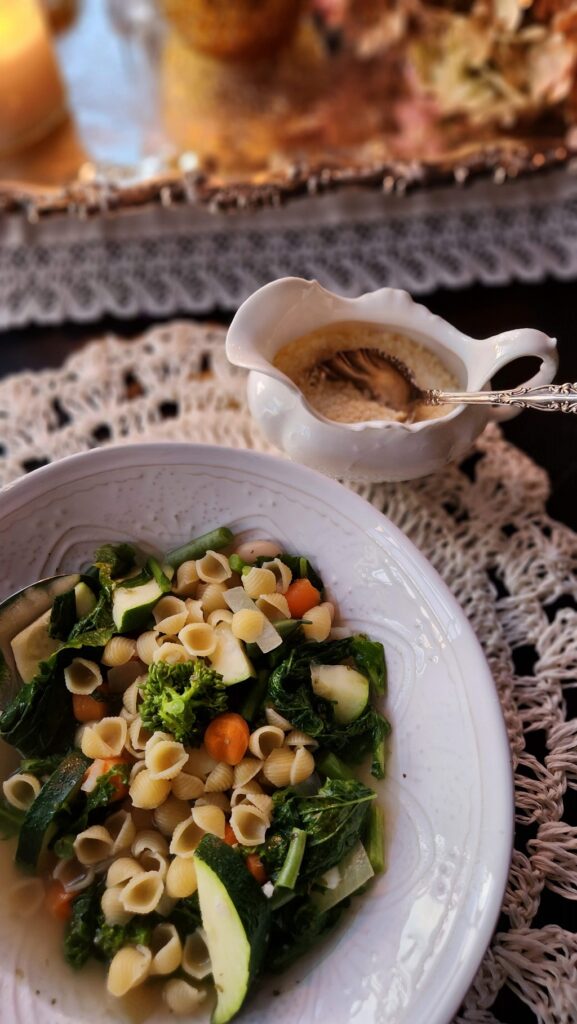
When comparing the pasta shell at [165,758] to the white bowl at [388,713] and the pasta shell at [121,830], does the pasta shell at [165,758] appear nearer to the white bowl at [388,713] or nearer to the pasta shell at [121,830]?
the pasta shell at [121,830]

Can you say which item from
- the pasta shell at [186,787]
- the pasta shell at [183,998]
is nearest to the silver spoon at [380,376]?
the pasta shell at [186,787]

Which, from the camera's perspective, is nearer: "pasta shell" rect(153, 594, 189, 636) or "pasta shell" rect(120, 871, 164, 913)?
"pasta shell" rect(120, 871, 164, 913)

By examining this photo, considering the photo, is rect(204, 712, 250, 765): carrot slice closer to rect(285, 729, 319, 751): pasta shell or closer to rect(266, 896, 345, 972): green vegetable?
rect(285, 729, 319, 751): pasta shell

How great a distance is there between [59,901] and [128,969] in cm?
13

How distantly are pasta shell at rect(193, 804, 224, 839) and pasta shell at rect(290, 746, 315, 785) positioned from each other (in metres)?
0.10

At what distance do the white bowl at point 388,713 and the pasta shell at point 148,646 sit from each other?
0.15 meters

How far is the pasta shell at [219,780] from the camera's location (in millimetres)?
1062

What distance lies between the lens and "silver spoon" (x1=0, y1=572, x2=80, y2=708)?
1115 millimetres

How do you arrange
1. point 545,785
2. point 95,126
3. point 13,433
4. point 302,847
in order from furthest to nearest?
point 95,126 < point 13,433 < point 545,785 < point 302,847

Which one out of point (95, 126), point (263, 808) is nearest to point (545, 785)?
point (263, 808)

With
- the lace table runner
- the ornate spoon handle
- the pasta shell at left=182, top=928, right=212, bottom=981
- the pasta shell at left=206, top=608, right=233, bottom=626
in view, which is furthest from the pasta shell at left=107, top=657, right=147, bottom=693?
the ornate spoon handle

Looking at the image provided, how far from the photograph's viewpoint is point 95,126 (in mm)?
1980

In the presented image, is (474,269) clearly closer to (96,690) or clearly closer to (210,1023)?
(96,690)

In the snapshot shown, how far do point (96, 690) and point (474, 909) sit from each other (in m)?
0.55
